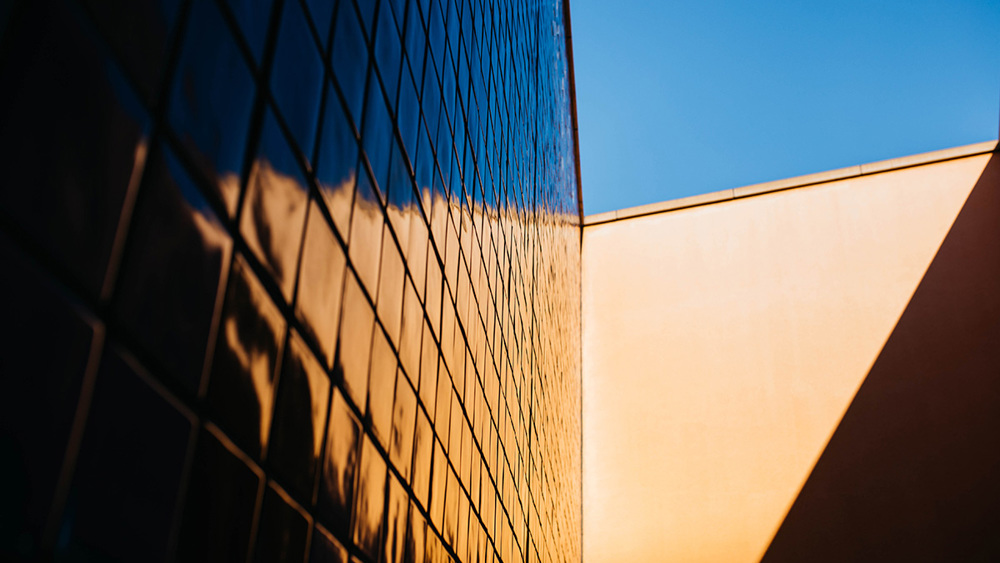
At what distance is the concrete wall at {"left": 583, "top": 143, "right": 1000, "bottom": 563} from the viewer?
13344 mm

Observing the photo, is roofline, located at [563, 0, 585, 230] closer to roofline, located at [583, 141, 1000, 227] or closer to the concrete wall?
roofline, located at [583, 141, 1000, 227]

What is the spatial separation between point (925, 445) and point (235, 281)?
13772 millimetres

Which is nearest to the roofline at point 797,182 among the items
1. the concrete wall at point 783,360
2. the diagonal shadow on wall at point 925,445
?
the concrete wall at point 783,360

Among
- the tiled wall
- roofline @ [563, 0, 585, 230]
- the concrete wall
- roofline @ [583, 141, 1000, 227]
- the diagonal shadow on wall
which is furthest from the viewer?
roofline @ [583, 141, 1000, 227]

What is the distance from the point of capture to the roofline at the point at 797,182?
15617 mm

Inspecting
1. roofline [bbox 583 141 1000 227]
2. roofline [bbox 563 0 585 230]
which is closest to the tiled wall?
roofline [bbox 563 0 585 230]

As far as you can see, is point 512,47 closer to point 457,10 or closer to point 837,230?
point 457,10

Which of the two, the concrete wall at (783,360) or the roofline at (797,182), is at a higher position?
the roofline at (797,182)

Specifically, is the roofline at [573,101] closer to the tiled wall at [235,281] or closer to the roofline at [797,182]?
the roofline at [797,182]

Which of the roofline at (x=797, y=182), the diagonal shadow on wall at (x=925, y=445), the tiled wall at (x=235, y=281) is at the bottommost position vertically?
the tiled wall at (x=235, y=281)

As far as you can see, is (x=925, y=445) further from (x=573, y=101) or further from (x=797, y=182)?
(x=573, y=101)

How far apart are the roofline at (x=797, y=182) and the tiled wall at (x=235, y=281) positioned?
1209cm

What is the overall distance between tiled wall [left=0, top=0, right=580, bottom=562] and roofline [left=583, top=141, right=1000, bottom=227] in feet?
39.7

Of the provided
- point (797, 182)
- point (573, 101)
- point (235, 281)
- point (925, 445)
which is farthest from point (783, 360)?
point (235, 281)
